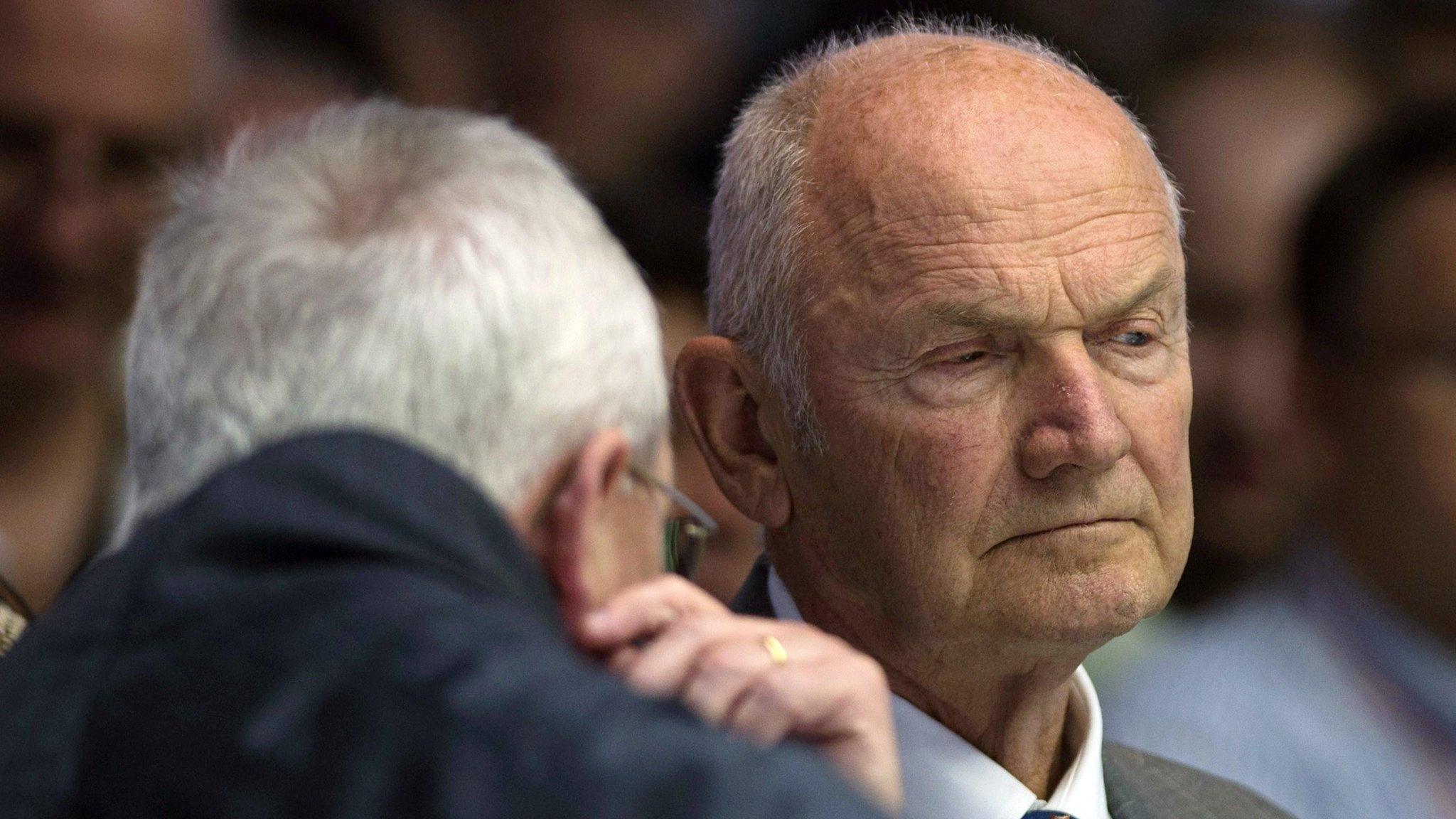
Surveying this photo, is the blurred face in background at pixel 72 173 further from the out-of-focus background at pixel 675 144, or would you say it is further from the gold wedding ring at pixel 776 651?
the gold wedding ring at pixel 776 651

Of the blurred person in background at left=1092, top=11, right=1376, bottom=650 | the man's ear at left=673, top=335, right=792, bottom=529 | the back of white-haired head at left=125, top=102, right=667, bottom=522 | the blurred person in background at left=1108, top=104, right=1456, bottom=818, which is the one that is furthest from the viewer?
the blurred person in background at left=1092, top=11, right=1376, bottom=650

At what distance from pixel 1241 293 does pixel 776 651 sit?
10.8 feet

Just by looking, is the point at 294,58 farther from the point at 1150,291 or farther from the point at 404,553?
the point at 404,553

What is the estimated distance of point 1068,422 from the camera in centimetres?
218

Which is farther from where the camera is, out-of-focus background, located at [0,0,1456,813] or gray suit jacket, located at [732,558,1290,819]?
out-of-focus background, located at [0,0,1456,813]

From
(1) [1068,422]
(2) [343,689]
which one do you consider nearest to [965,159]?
(1) [1068,422]

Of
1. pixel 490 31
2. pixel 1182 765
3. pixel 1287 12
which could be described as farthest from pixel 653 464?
pixel 1287 12

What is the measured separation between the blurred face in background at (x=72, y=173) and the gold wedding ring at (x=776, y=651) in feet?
7.19

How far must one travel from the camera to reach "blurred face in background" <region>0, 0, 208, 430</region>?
3.42 m

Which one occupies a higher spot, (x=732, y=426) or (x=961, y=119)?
(x=961, y=119)

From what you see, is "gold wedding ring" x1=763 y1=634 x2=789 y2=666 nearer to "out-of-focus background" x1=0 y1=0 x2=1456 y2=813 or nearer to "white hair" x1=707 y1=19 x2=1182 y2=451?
"white hair" x1=707 y1=19 x2=1182 y2=451

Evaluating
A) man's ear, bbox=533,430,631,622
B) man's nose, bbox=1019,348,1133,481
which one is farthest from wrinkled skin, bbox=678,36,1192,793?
man's ear, bbox=533,430,631,622

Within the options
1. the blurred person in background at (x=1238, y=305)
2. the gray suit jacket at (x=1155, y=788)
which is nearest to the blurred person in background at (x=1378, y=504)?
the blurred person in background at (x=1238, y=305)

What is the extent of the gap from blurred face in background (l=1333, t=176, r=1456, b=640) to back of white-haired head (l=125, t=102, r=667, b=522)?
2.83m
